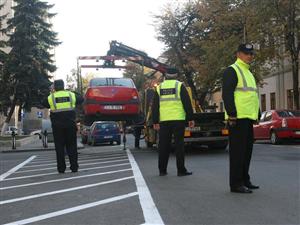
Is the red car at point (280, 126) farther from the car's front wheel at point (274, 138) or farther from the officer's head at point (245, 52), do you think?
the officer's head at point (245, 52)

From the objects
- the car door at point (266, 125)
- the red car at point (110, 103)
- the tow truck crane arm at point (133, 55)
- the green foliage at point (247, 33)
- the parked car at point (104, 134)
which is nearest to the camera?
the red car at point (110, 103)

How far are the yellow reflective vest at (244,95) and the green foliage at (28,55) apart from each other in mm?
38800

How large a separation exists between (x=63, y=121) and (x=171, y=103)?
251 cm

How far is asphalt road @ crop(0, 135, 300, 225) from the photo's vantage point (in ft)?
19.6

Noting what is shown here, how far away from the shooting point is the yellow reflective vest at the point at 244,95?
7508mm

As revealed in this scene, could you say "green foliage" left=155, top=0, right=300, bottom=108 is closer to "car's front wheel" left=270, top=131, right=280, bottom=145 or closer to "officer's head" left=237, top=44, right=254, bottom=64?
"car's front wheel" left=270, top=131, right=280, bottom=145

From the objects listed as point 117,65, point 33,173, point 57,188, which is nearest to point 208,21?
point 117,65

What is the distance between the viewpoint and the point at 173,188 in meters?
8.04

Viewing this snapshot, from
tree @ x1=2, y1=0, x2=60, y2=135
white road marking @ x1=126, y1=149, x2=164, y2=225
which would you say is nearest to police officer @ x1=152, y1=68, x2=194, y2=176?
white road marking @ x1=126, y1=149, x2=164, y2=225

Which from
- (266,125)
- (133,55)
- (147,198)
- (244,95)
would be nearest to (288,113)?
(266,125)

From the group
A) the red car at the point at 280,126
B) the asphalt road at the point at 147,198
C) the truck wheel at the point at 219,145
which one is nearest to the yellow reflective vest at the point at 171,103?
the asphalt road at the point at 147,198

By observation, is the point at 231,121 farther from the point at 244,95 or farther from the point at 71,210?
the point at 71,210

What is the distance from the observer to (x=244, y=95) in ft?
24.8

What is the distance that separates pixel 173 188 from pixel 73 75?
74.3m
